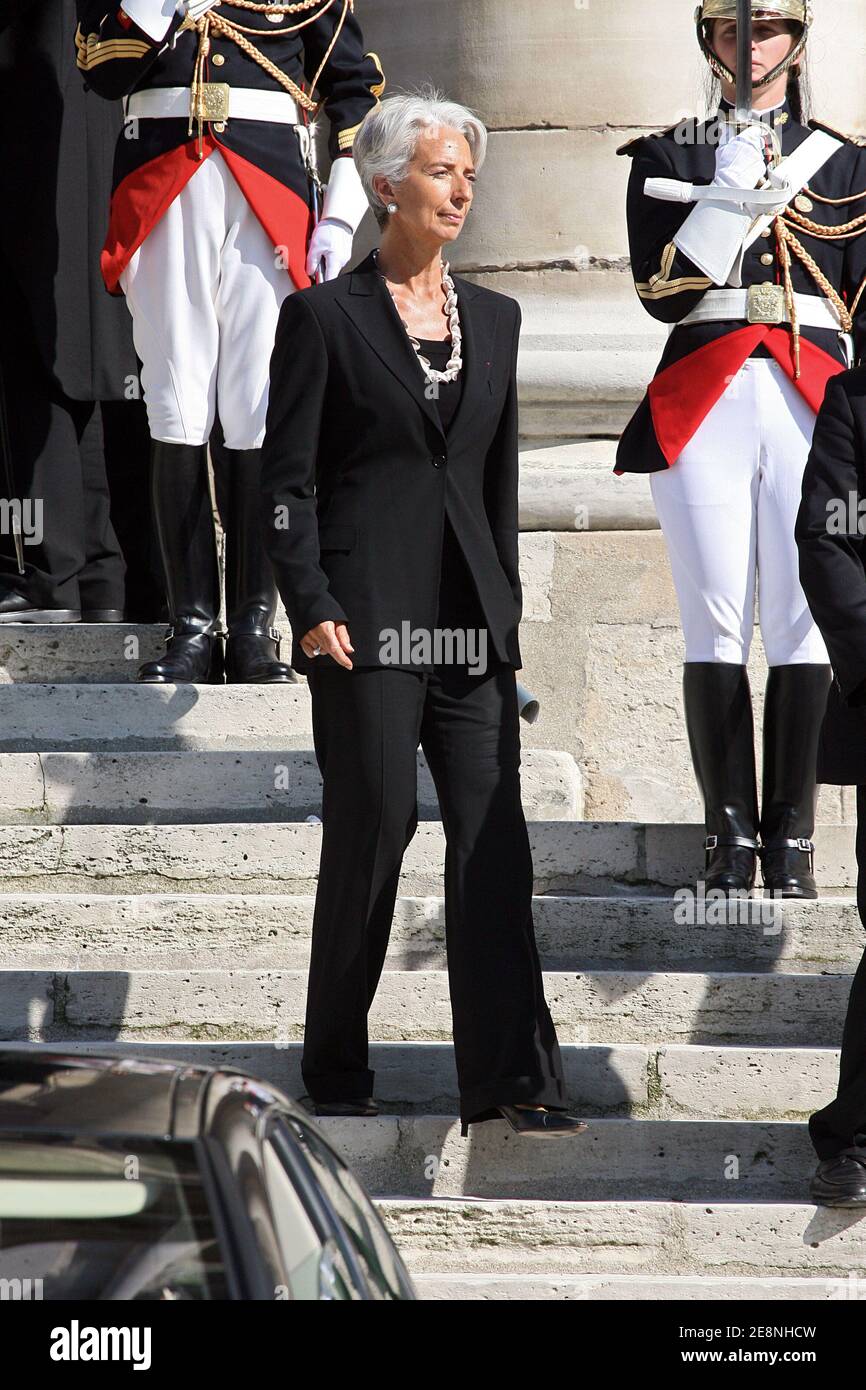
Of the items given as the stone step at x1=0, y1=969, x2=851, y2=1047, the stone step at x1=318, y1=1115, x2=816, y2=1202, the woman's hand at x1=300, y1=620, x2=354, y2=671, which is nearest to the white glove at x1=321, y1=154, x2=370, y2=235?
the woman's hand at x1=300, y1=620, x2=354, y2=671

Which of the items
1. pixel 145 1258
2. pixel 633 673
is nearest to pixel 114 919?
pixel 633 673

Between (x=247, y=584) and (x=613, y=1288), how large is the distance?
2.62 metres

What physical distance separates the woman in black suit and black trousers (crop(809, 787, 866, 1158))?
47 centimetres

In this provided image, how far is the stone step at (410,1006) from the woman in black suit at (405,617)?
17.8 inches

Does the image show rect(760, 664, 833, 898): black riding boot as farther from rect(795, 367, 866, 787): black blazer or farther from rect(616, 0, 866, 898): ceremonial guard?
rect(795, 367, 866, 787): black blazer

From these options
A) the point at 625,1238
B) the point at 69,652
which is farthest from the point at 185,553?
the point at 625,1238

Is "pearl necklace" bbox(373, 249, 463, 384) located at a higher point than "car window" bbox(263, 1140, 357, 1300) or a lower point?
higher

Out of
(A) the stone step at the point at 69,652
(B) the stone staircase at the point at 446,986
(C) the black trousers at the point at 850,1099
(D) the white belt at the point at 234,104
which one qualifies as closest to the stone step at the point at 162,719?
(B) the stone staircase at the point at 446,986

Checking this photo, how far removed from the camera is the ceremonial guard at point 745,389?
4973 mm

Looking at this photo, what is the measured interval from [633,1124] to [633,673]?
2.56 m

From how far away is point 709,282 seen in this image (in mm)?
5008

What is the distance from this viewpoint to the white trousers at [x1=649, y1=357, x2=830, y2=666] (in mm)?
5016

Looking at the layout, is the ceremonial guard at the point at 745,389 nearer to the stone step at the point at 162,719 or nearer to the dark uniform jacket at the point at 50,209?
the stone step at the point at 162,719

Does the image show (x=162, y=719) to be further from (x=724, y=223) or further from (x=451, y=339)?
(x=724, y=223)
